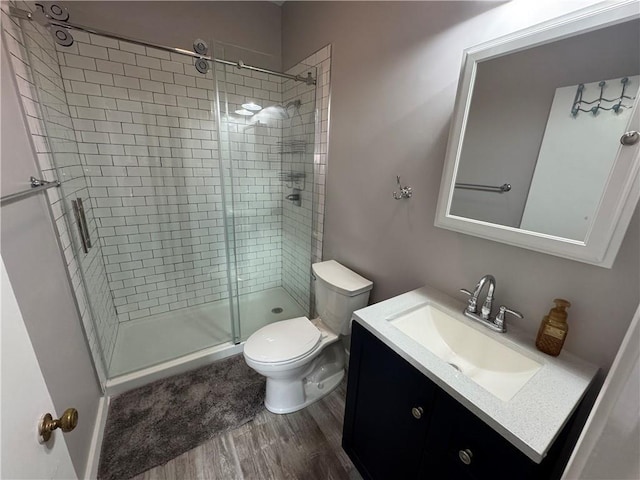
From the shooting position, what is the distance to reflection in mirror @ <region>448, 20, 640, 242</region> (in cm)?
76

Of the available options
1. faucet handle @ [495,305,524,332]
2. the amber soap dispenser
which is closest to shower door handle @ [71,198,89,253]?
faucet handle @ [495,305,524,332]

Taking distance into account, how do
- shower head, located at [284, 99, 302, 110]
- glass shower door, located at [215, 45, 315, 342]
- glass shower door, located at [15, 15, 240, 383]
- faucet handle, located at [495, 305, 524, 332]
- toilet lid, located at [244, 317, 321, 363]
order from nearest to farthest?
faucet handle, located at [495, 305, 524, 332] → toilet lid, located at [244, 317, 321, 363] → glass shower door, located at [15, 15, 240, 383] → glass shower door, located at [215, 45, 315, 342] → shower head, located at [284, 99, 302, 110]

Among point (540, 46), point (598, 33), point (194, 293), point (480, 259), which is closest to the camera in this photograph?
point (598, 33)

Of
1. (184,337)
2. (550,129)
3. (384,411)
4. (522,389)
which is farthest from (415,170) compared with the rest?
(184,337)

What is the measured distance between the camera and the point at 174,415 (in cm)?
158

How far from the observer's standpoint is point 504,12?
95cm

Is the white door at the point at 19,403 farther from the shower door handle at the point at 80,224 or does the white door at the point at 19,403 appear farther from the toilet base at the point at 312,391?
the shower door handle at the point at 80,224

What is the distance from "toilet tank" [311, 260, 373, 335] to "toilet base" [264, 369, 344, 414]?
40 cm

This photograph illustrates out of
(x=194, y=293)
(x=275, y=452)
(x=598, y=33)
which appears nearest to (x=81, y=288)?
(x=194, y=293)

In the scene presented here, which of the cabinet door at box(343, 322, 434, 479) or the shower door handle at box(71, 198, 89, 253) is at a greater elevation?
the shower door handle at box(71, 198, 89, 253)

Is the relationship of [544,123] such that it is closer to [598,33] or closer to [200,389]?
[598,33]

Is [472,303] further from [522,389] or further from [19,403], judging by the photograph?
[19,403]

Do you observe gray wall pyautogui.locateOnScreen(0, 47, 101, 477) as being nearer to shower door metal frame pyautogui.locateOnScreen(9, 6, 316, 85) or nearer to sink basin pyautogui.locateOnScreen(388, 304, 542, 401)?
shower door metal frame pyautogui.locateOnScreen(9, 6, 316, 85)

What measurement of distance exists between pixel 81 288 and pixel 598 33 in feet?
8.12
